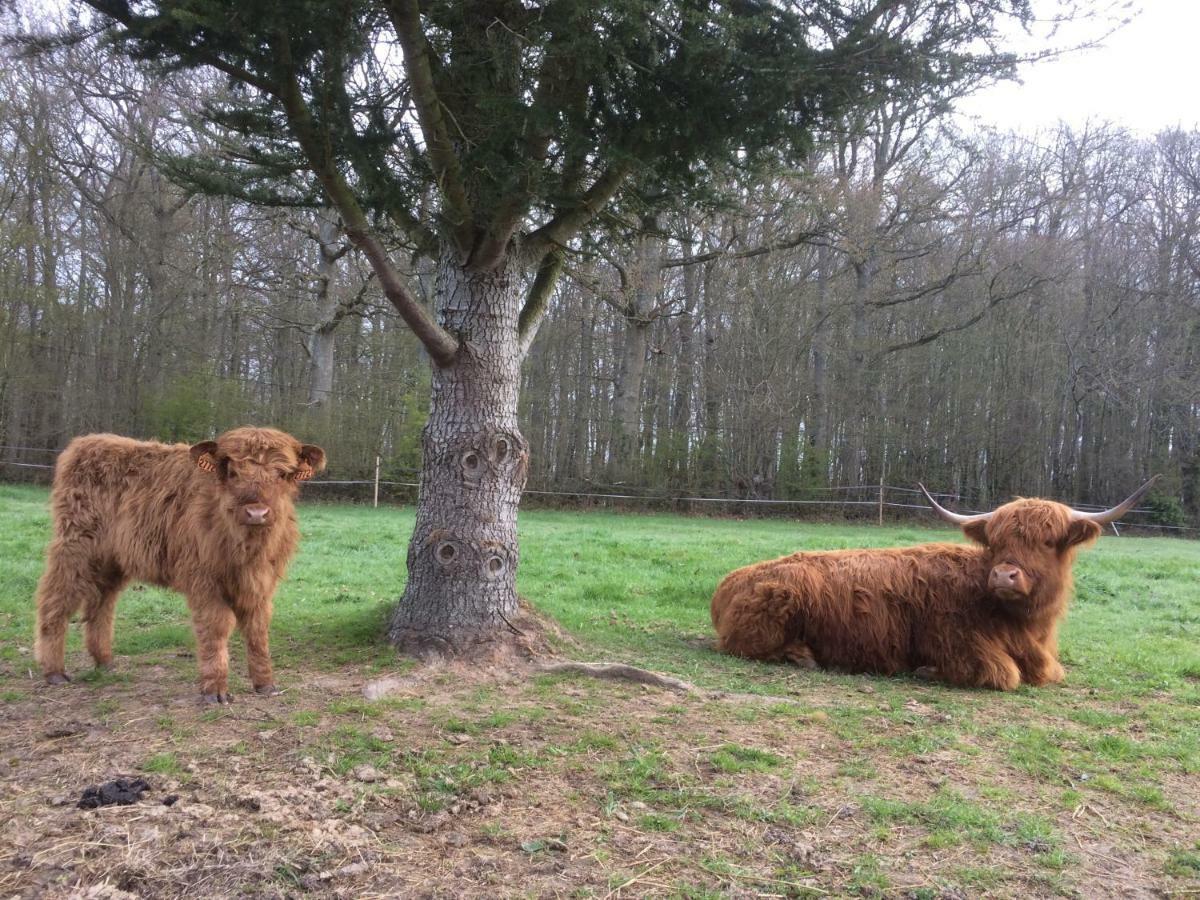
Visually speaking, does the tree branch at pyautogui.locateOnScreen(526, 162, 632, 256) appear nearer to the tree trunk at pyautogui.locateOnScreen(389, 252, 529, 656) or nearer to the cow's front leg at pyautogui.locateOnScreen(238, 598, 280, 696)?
the tree trunk at pyautogui.locateOnScreen(389, 252, 529, 656)

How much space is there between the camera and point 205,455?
4516mm

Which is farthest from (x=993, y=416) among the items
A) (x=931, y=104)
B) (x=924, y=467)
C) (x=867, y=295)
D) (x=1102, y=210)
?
(x=931, y=104)

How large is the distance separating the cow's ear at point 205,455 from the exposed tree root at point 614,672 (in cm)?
215

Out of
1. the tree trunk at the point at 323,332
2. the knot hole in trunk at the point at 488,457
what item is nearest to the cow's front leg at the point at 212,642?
the knot hole in trunk at the point at 488,457

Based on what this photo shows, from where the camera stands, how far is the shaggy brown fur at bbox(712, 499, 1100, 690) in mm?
5785

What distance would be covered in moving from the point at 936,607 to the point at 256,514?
4.49 meters

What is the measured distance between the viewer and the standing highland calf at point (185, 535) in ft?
14.8

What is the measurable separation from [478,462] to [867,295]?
23273 millimetres

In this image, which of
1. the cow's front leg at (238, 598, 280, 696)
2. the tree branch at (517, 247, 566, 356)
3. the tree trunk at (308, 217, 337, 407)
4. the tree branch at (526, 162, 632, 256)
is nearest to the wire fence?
the tree trunk at (308, 217, 337, 407)

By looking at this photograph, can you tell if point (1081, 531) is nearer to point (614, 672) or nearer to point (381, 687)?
point (614, 672)

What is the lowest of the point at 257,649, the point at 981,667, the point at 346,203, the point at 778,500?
the point at 981,667

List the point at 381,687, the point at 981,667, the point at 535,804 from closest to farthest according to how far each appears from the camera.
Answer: the point at 535,804 → the point at 381,687 → the point at 981,667

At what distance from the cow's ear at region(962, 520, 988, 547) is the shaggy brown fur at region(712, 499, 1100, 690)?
0.01 meters

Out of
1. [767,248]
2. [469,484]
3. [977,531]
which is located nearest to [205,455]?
[469,484]
